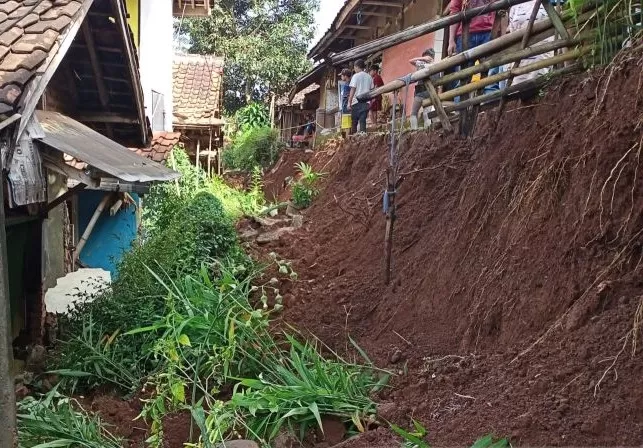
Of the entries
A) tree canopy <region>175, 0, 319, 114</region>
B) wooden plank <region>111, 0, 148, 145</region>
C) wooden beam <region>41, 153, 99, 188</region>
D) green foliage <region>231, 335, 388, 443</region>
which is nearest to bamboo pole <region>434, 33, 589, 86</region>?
green foliage <region>231, 335, 388, 443</region>

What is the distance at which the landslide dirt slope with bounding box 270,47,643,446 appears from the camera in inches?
109

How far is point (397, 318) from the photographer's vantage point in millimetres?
4895

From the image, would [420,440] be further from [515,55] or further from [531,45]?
[531,45]

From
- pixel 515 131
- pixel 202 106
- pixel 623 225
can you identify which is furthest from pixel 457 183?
pixel 202 106

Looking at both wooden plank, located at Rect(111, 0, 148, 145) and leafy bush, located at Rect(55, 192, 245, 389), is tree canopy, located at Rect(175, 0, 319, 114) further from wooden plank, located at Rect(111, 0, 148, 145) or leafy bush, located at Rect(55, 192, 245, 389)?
wooden plank, located at Rect(111, 0, 148, 145)

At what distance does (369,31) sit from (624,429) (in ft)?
47.0

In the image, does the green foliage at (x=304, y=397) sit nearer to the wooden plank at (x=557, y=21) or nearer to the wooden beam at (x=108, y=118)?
the wooden plank at (x=557, y=21)

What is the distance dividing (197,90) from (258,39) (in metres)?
7.72

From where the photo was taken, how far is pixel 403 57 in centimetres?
1288

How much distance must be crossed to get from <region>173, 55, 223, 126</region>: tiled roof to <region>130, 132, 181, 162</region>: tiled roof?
518 cm

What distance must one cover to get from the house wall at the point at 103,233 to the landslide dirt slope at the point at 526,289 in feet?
19.2

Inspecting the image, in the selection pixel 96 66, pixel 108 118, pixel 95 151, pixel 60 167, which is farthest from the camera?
pixel 108 118

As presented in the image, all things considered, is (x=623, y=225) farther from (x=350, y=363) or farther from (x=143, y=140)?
(x=143, y=140)

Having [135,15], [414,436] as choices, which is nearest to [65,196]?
[414,436]
